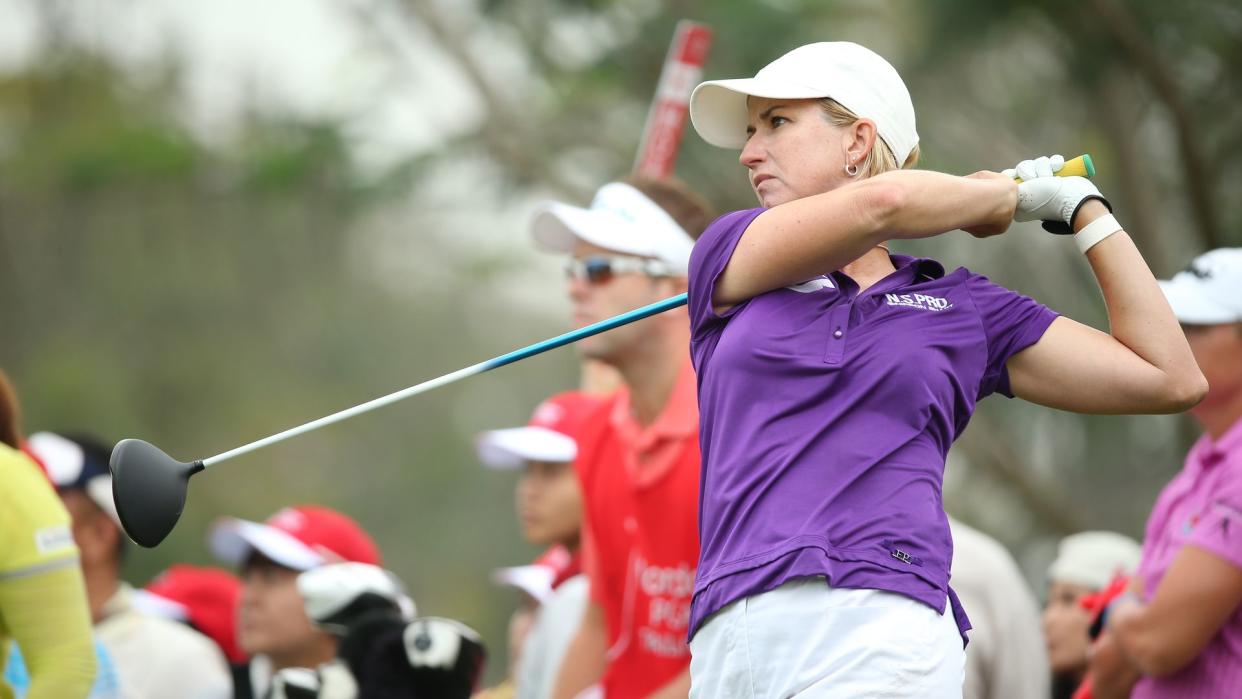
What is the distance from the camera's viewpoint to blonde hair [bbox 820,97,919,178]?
10.7ft

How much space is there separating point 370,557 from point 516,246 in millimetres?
8800

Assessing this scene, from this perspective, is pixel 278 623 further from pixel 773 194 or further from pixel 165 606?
pixel 773 194

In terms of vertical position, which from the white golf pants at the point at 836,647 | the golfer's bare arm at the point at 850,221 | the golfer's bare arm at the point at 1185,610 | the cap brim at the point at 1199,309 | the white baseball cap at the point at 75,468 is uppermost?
the golfer's bare arm at the point at 850,221

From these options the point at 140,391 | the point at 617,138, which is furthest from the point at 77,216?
the point at 617,138

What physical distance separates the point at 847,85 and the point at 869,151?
14cm

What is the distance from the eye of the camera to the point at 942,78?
37.8ft

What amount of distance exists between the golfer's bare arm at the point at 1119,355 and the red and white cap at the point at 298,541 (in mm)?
3349

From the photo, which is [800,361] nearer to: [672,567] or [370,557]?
[672,567]

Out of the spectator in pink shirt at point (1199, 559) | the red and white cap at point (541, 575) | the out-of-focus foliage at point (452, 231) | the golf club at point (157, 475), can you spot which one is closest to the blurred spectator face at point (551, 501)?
the red and white cap at point (541, 575)

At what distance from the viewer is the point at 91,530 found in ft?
→ 19.9

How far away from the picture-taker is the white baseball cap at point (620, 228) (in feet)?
16.4

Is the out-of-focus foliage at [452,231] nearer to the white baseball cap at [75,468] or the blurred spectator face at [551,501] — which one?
the blurred spectator face at [551,501]

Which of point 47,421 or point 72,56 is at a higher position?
point 72,56

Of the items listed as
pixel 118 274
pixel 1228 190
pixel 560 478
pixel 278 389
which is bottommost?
pixel 278 389
